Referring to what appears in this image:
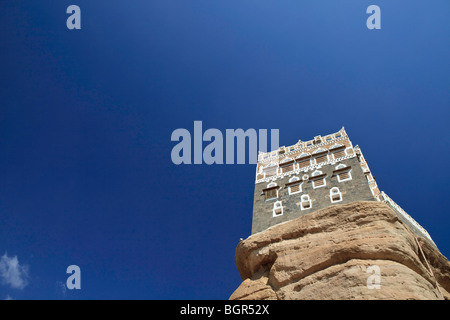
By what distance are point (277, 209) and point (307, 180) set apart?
3.59m

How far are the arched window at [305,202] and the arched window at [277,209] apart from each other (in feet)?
5.46

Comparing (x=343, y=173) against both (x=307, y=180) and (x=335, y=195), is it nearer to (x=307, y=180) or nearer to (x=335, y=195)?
(x=335, y=195)

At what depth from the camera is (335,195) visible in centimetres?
2447

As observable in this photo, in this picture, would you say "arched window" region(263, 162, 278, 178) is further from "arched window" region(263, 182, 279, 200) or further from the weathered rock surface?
the weathered rock surface

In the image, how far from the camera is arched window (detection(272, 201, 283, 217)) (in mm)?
25812

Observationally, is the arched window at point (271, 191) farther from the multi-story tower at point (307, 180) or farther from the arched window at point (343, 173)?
the arched window at point (343, 173)

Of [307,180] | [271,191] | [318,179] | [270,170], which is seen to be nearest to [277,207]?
[271,191]

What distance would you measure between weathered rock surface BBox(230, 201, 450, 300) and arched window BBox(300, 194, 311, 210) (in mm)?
2424

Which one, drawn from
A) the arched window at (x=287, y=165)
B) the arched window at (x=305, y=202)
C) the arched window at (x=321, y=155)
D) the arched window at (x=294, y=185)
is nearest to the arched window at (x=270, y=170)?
the arched window at (x=287, y=165)

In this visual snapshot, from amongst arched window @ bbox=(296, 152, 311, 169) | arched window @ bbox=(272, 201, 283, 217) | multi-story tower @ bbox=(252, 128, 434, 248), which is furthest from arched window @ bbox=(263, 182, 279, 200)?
arched window @ bbox=(296, 152, 311, 169)

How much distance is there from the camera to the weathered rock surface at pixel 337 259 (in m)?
16.1

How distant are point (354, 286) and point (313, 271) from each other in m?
2.80

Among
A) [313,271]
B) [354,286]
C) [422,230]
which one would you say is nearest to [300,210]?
[313,271]

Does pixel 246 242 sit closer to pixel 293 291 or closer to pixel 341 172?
pixel 293 291
